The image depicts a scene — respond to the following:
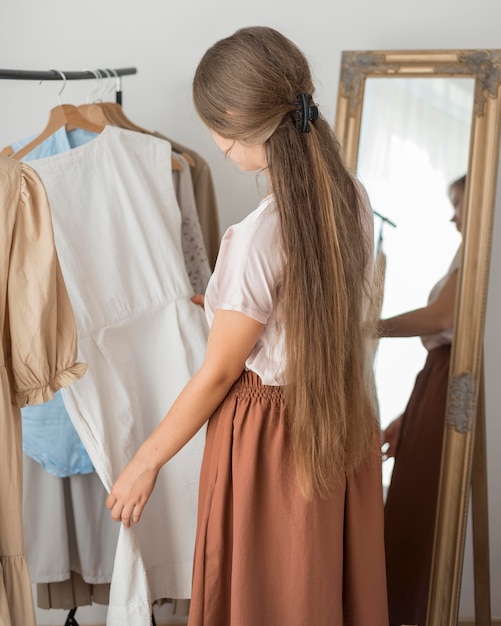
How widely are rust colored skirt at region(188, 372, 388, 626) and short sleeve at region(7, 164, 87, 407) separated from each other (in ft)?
1.12

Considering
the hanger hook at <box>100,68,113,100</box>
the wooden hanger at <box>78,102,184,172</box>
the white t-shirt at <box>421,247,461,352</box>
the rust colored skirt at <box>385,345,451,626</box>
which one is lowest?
the rust colored skirt at <box>385,345,451,626</box>

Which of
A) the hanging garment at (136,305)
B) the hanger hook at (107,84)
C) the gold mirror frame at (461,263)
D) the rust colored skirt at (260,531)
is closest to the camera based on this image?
the rust colored skirt at (260,531)

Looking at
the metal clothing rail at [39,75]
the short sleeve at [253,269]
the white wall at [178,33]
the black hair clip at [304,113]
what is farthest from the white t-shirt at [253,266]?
the white wall at [178,33]

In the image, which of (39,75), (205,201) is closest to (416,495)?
(205,201)

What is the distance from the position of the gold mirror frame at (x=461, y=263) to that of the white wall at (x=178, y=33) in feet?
0.73

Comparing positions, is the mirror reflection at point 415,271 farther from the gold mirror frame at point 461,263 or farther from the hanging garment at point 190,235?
the hanging garment at point 190,235

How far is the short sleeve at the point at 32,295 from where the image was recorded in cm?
131

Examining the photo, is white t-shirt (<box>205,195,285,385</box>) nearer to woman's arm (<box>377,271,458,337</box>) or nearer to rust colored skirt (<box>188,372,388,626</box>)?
rust colored skirt (<box>188,372,388,626</box>)

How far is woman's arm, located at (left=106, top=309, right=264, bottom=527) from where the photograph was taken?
4.18 ft

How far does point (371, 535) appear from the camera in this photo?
58.6 inches

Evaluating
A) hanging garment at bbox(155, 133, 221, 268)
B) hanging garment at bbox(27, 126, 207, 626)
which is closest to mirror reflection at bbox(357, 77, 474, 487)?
hanging garment at bbox(155, 133, 221, 268)

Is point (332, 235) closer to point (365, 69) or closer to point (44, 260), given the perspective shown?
point (44, 260)

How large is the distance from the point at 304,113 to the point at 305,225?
0.19m

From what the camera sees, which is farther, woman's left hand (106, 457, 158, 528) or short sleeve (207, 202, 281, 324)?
woman's left hand (106, 457, 158, 528)
